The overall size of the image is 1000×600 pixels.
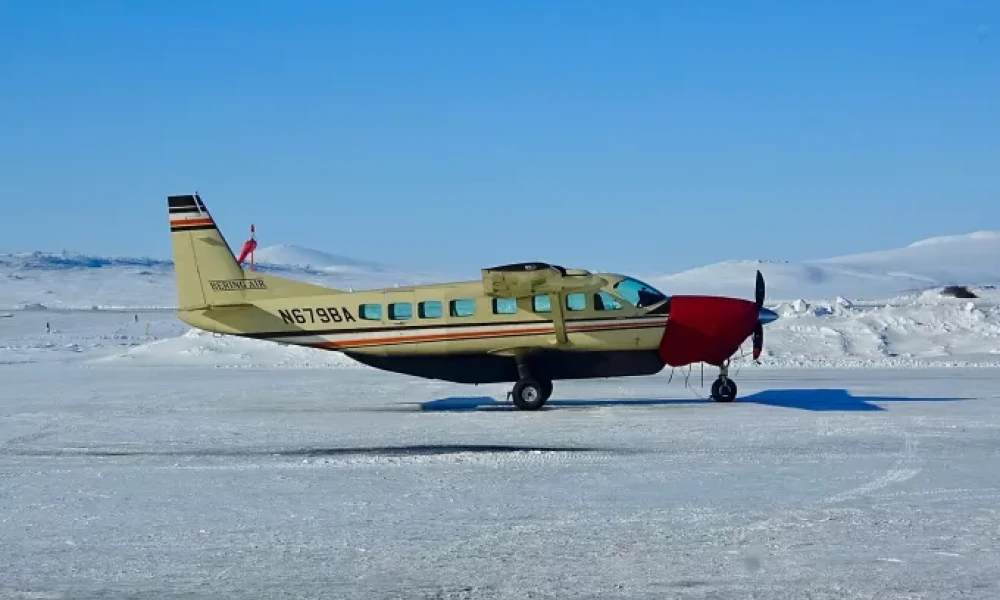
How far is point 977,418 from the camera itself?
55.8 feet

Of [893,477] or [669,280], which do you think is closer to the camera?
[893,477]

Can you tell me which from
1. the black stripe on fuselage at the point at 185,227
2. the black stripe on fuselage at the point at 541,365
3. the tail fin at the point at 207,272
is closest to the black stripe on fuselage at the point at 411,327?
the black stripe on fuselage at the point at 541,365

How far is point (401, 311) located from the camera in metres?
20.4

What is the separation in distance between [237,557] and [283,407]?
12395 millimetres

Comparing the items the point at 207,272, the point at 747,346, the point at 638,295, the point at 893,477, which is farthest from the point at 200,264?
the point at 747,346

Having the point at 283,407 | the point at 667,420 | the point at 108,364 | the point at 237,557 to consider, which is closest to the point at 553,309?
the point at 667,420

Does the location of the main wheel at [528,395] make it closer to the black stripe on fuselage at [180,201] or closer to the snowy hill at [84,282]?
the black stripe on fuselage at [180,201]

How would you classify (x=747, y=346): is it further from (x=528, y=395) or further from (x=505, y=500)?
(x=505, y=500)

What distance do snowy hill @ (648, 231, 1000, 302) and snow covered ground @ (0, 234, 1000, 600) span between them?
66.2 meters

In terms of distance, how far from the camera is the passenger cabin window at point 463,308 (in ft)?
66.4

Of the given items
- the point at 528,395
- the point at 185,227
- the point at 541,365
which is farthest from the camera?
the point at 185,227

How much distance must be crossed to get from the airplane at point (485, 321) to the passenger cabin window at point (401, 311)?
20mm

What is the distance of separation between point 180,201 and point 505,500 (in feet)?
42.7

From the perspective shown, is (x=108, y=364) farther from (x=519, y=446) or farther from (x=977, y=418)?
(x=977, y=418)
